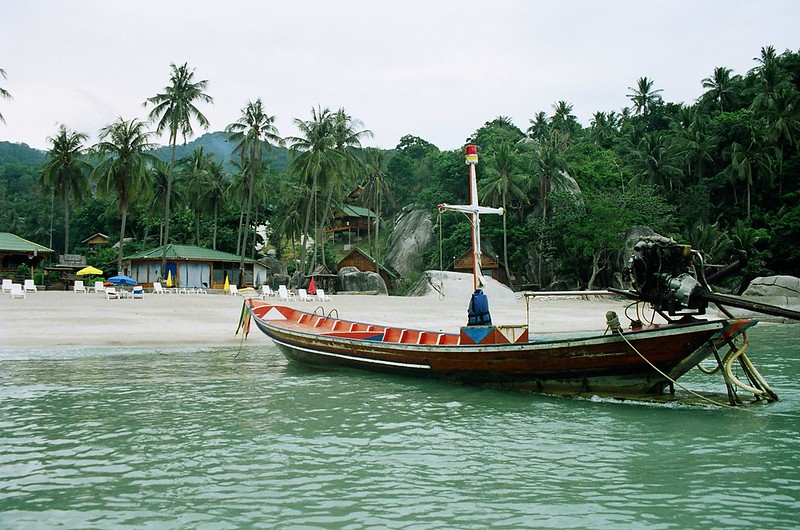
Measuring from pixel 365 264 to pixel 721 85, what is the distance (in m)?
34.1

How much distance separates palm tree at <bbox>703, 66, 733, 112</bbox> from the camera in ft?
171

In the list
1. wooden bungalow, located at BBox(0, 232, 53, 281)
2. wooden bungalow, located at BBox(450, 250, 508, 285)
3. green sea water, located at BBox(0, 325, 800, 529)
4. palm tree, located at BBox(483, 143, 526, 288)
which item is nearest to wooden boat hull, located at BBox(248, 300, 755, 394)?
green sea water, located at BBox(0, 325, 800, 529)

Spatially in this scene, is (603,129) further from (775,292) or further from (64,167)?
(64,167)

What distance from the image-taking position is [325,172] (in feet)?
144

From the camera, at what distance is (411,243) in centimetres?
5878

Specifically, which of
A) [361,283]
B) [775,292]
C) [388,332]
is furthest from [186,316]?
[775,292]

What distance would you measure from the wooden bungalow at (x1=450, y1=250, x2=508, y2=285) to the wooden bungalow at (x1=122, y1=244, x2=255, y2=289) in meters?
16.6

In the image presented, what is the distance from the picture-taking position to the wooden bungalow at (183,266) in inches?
1745

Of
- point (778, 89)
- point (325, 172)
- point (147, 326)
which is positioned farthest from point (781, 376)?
point (778, 89)

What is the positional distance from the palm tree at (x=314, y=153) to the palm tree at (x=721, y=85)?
3279 cm

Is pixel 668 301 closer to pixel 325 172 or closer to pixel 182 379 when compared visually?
pixel 182 379

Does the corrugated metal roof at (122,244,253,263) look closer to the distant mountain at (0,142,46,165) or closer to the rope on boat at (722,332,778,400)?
the rope on boat at (722,332,778,400)

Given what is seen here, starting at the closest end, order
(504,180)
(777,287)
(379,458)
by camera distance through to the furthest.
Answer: (379,458)
(777,287)
(504,180)

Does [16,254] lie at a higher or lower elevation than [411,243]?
lower
